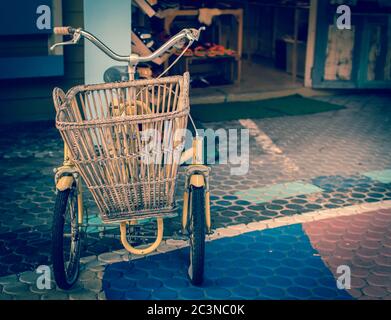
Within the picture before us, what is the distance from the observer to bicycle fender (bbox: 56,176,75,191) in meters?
3.80

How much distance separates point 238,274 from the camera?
429 centimetres

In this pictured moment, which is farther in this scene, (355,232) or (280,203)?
(280,203)

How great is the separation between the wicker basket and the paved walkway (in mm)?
478

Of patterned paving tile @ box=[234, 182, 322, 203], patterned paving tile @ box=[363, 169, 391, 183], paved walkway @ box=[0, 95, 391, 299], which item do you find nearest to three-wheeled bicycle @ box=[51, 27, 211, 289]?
paved walkway @ box=[0, 95, 391, 299]

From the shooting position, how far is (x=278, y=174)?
6520 mm

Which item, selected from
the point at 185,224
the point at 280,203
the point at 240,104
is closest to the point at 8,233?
the point at 185,224

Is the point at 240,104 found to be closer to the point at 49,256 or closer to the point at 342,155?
the point at 342,155

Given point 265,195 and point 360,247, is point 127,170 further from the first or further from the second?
point 265,195

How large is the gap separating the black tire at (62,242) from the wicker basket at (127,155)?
22cm

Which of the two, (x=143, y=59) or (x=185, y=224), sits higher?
(x=143, y=59)

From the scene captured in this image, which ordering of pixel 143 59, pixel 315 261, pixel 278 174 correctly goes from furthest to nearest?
pixel 278 174 < pixel 315 261 < pixel 143 59

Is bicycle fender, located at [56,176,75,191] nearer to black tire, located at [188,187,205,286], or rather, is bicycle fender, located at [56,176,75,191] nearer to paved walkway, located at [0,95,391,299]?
paved walkway, located at [0,95,391,299]

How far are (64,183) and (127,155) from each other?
19.9 inches

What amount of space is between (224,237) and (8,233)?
1.79 metres
